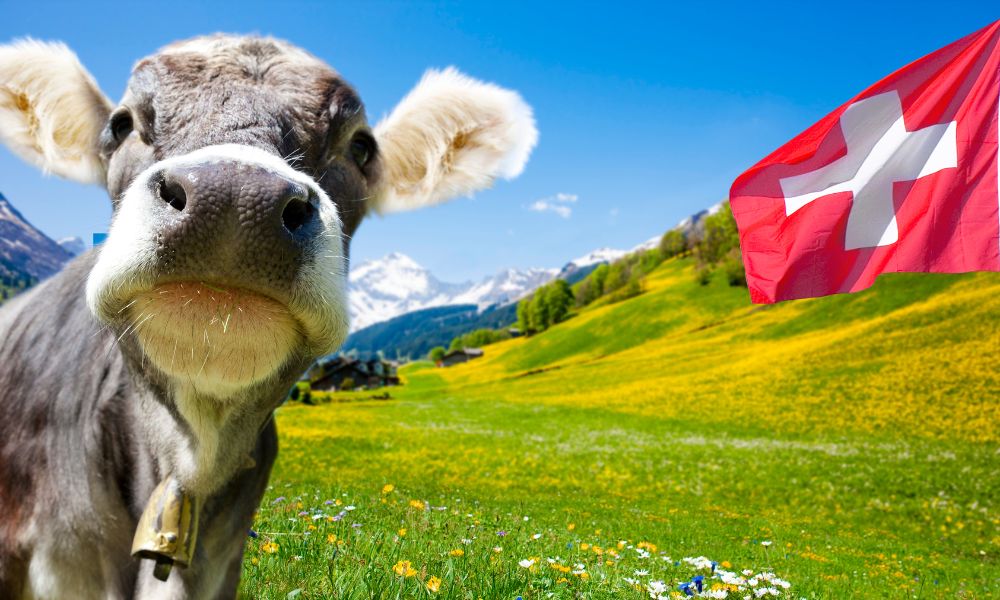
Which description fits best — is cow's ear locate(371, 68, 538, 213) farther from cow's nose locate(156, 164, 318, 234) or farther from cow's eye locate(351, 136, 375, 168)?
cow's nose locate(156, 164, 318, 234)

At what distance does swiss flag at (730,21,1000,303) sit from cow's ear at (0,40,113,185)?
20.2ft

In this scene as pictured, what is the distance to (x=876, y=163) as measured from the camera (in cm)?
662

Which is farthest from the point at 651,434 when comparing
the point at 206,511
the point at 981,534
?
the point at 206,511

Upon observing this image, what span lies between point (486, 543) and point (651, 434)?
24458mm

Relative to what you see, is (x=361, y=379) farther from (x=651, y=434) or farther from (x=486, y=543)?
(x=486, y=543)

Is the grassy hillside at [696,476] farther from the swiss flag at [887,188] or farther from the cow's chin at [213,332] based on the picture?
the swiss flag at [887,188]

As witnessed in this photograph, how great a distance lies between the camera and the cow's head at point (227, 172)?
6.34ft

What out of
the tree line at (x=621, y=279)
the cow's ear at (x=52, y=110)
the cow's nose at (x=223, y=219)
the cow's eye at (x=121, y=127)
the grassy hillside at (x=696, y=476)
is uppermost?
the tree line at (x=621, y=279)

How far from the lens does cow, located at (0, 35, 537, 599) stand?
77.4 inches

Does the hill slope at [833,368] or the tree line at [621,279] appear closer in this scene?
the hill slope at [833,368]

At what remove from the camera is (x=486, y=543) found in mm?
5723

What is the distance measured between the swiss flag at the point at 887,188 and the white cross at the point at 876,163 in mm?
10

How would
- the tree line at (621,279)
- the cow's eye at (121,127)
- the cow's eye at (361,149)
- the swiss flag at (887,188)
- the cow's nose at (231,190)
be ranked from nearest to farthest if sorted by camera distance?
the cow's nose at (231,190)
the cow's eye at (121,127)
the cow's eye at (361,149)
the swiss flag at (887,188)
the tree line at (621,279)

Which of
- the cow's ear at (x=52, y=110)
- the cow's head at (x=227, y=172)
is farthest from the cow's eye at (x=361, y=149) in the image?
the cow's ear at (x=52, y=110)
